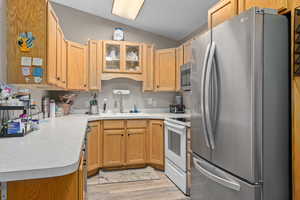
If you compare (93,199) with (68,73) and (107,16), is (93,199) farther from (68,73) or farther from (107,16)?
(107,16)

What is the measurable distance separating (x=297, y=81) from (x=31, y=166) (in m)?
1.43

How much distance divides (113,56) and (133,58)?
363 millimetres

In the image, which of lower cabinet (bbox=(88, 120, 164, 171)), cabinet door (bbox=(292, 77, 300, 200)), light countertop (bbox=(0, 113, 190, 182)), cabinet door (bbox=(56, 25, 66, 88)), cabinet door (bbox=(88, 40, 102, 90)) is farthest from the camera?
cabinet door (bbox=(88, 40, 102, 90))

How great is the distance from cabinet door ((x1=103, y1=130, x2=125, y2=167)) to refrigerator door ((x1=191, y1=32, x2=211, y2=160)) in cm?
163

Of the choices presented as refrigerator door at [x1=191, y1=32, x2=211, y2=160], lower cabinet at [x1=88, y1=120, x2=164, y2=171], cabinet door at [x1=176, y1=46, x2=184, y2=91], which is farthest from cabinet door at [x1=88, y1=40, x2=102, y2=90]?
refrigerator door at [x1=191, y1=32, x2=211, y2=160]

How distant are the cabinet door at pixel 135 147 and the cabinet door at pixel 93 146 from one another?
Answer: 474mm

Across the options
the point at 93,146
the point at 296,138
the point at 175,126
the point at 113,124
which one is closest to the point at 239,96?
the point at 296,138

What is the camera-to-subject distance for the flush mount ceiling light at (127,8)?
2926 mm

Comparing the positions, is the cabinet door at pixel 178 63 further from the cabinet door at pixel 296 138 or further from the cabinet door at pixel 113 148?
the cabinet door at pixel 296 138

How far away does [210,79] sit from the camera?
1.51 meters

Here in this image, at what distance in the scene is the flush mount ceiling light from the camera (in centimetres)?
293

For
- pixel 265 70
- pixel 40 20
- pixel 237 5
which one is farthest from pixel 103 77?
pixel 265 70

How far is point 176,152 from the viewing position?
8.97 ft

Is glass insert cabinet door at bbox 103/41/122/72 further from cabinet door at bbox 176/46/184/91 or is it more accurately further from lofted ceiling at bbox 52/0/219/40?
cabinet door at bbox 176/46/184/91
